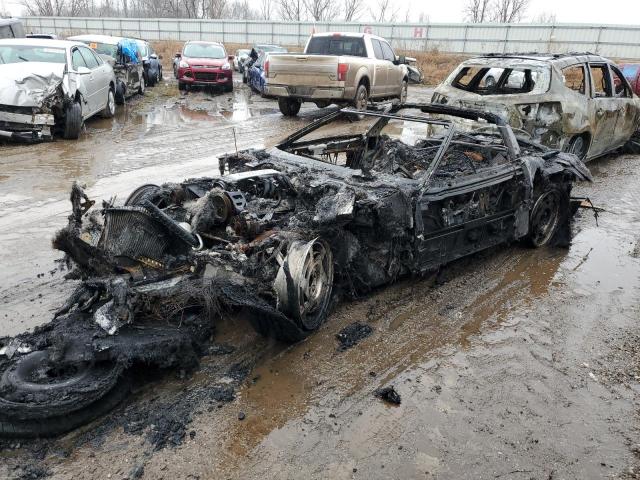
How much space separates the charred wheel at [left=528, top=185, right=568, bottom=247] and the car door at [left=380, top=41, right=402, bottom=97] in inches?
350

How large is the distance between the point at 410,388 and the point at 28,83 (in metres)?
8.89

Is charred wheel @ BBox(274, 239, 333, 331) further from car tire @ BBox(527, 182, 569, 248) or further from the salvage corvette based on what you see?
car tire @ BBox(527, 182, 569, 248)

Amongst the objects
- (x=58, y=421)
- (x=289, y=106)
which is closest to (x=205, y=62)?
(x=289, y=106)

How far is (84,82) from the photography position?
10.3 meters

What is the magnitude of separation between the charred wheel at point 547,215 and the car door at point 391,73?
29.1ft

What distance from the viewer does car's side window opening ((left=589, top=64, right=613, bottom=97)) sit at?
8.29 m

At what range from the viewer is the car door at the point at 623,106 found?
8.81 metres

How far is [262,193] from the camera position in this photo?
14.5ft

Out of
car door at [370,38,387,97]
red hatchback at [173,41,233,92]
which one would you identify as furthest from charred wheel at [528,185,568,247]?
red hatchback at [173,41,233,92]

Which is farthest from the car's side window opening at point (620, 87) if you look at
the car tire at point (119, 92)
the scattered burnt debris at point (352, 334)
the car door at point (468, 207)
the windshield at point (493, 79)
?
the car tire at point (119, 92)

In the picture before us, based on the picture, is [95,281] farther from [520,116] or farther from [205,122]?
[205,122]

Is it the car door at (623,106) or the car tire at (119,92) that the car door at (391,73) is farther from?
the car tire at (119,92)

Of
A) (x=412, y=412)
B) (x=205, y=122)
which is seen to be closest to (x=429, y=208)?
(x=412, y=412)

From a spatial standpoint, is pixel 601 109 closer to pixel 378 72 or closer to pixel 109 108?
pixel 378 72
